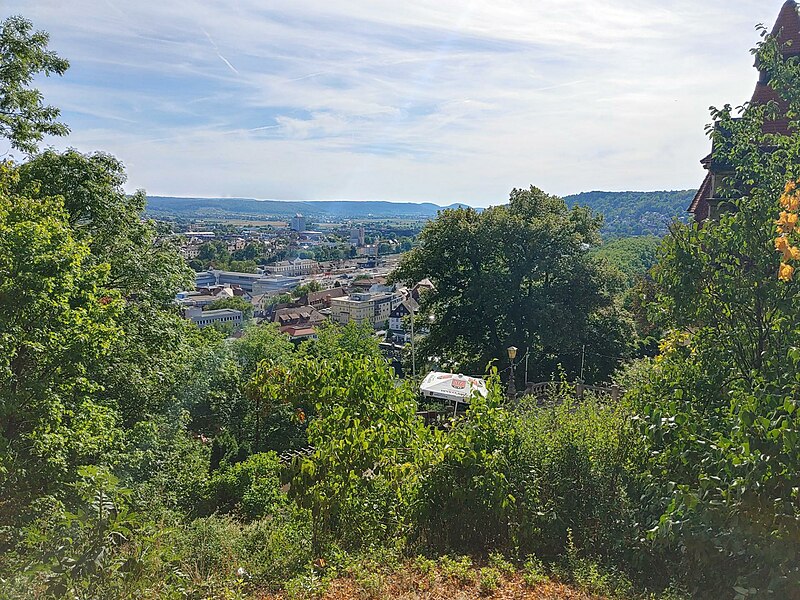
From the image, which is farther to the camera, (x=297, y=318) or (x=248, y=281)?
(x=248, y=281)

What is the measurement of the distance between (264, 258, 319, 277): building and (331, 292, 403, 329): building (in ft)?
177

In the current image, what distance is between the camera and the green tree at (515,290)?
790 inches

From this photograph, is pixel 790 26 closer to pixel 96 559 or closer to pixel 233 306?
pixel 96 559

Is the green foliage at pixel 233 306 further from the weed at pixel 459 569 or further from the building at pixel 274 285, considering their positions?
the weed at pixel 459 569

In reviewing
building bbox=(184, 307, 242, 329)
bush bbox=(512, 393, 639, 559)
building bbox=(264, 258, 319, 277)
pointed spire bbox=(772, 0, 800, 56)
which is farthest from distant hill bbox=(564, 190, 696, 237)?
bush bbox=(512, 393, 639, 559)

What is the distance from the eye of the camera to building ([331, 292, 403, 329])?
97363 mm

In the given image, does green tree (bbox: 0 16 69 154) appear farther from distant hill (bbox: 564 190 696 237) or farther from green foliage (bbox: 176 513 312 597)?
distant hill (bbox: 564 190 696 237)

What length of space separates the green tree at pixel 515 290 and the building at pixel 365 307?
6720 centimetres

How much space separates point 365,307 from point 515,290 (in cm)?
8026

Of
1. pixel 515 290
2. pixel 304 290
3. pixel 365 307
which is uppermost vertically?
pixel 515 290

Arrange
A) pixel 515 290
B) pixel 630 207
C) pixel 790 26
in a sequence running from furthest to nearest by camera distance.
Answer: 1. pixel 630 207
2. pixel 515 290
3. pixel 790 26

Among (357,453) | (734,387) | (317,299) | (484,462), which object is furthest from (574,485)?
(317,299)

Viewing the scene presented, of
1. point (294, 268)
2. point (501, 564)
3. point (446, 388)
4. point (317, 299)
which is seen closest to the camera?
point (501, 564)

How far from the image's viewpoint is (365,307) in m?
100
